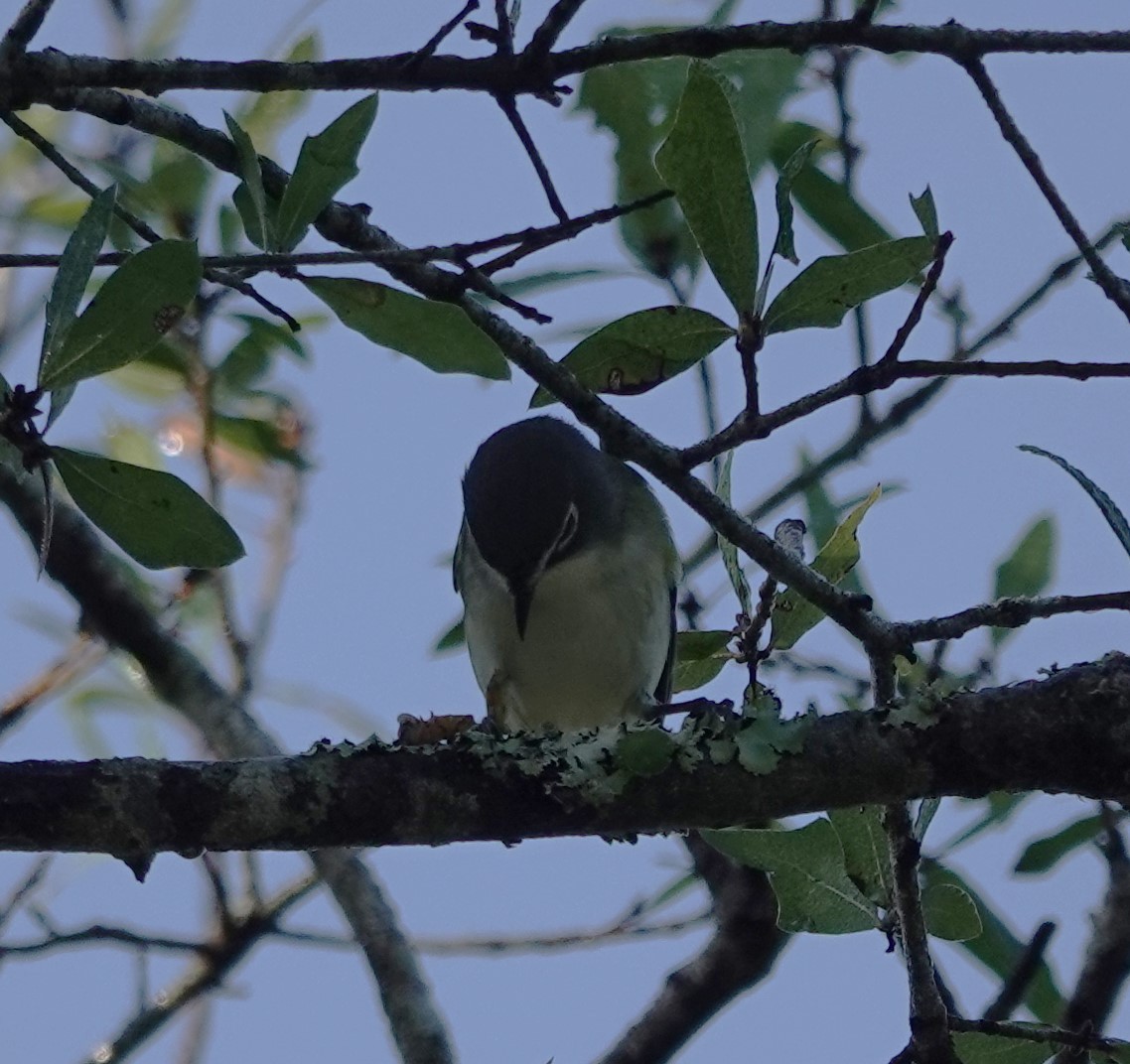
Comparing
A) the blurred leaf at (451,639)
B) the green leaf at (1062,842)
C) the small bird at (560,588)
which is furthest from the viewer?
the blurred leaf at (451,639)

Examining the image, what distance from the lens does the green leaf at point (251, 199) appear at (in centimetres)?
316

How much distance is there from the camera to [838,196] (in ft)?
17.2

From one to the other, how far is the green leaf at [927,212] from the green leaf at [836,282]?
1.9 inches

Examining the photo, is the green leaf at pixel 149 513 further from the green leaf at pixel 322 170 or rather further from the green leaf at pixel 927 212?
the green leaf at pixel 927 212

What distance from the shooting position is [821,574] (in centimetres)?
367

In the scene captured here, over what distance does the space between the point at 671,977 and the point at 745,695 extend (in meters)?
1.50

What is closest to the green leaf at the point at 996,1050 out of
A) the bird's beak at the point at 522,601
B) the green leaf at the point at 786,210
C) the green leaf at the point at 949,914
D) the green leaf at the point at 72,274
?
the green leaf at the point at 949,914

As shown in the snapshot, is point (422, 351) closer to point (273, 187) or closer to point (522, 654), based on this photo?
point (273, 187)

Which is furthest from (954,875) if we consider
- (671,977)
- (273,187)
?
(273,187)

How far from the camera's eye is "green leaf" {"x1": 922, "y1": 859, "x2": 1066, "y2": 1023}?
14.8ft

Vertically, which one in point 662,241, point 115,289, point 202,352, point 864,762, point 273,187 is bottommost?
point 864,762

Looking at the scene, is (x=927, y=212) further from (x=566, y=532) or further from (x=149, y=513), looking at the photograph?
(x=566, y=532)

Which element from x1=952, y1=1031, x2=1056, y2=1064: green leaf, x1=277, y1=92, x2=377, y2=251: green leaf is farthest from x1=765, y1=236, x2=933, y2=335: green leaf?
x1=952, y1=1031, x2=1056, y2=1064: green leaf

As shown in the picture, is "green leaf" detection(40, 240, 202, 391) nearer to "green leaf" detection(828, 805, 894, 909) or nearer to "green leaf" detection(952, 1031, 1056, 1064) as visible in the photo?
"green leaf" detection(828, 805, 894, 909)
